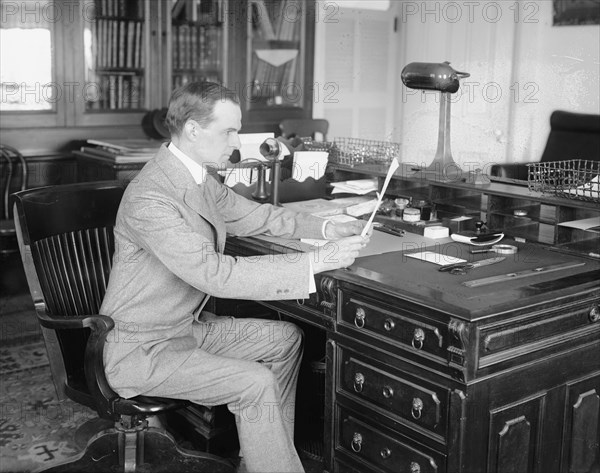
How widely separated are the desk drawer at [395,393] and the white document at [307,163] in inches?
45.1

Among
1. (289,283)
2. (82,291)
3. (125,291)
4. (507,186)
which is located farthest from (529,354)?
(82,291)

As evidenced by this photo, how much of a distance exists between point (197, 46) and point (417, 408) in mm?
4074

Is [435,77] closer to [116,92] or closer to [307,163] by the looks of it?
[307,163]

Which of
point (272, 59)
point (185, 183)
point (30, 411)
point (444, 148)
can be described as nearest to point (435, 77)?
point (444, 148)

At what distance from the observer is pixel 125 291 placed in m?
2.48

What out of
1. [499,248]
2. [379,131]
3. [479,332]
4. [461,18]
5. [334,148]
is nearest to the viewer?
[479,332]

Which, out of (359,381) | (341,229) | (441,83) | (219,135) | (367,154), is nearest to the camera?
(359,381)

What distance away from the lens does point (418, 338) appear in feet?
7.30

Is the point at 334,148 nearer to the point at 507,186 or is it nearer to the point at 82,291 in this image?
the point at 507,186

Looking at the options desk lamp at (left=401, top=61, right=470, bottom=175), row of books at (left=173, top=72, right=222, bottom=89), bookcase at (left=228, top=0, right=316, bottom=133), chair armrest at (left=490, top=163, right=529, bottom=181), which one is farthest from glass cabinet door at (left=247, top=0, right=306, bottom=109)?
desk lamp at (left=401, top=61, right=470, bottom=175)

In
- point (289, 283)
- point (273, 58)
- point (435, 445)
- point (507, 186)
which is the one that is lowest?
point (435, 445)

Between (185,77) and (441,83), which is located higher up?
(185,77)

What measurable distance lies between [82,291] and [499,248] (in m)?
1.41

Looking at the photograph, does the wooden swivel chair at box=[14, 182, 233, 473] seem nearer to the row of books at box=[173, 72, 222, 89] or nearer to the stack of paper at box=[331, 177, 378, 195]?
the stack of paper at box=[331, 177, 378, 195]
